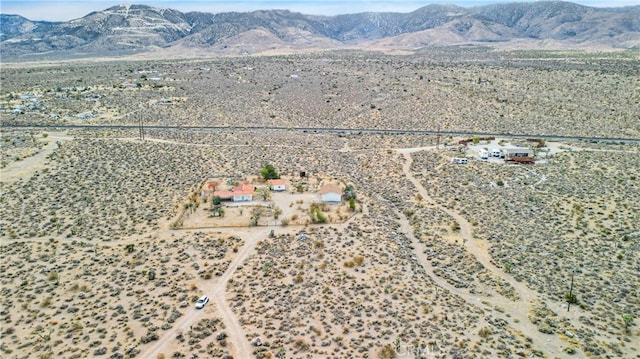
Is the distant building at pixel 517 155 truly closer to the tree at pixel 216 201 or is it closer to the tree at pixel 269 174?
the tree at pixel 269 174

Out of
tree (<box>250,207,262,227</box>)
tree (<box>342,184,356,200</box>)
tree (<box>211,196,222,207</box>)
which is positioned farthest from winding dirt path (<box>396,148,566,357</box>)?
tree (<box>211,196,222,207</box>)

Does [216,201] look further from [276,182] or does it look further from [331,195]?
[331,195]

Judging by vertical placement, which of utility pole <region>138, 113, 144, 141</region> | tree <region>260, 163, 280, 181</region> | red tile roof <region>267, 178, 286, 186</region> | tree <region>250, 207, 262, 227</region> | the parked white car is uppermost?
utility pole <region>138, 113, 144, 141</region>

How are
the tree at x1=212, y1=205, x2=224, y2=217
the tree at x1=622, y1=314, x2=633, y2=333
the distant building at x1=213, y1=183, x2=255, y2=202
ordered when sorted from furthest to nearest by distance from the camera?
the distant building at x1=213, y1=183, x2=255, y2=202
the tree at x1=212, y1=205, x2=224, y2=217
the tree at x1=622, y1=314, x2=633, y2=333

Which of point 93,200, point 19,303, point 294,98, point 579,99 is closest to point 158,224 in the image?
point 93,200

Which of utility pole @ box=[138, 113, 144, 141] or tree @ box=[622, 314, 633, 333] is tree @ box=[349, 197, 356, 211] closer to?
tree @ box=[622, 314, 633, 333]

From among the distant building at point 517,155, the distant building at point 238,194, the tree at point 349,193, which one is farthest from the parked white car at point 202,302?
the distant building at point 517,155

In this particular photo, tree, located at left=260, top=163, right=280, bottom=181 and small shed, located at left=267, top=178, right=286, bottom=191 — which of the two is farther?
tree, located at left=260, top=163, right=280, bottom=181

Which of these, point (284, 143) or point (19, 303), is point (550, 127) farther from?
point (19, 303)
